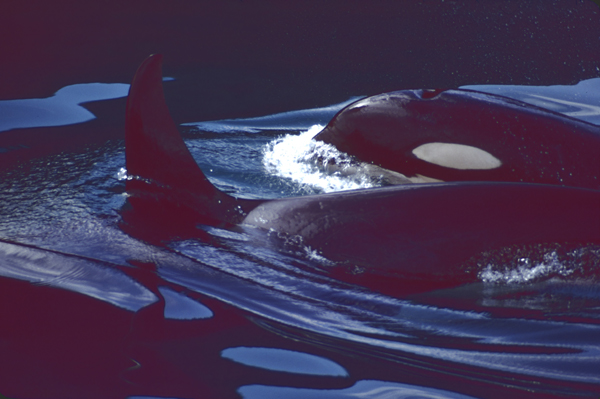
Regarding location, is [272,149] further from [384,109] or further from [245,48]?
[245,48]

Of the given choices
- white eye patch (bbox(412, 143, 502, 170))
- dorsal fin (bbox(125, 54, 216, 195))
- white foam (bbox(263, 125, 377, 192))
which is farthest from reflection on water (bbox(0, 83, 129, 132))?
white eye patch (bbox(412, 143, 502, 170))

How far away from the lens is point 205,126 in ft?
13.4

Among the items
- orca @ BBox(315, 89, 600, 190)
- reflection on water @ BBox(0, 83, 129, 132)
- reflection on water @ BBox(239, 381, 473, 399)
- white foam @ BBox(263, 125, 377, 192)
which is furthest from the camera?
reflection on water @ BBox(0, 83, 129, 132)

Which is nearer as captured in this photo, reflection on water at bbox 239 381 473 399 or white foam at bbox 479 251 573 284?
reflection on water at bbox 239 381 473 399

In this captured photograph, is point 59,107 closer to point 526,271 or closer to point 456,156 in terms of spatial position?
point 456,156

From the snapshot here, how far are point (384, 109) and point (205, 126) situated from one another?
150 cm

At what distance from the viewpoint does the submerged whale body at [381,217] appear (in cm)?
179

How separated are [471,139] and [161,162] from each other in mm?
1457

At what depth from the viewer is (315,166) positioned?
10.8ft

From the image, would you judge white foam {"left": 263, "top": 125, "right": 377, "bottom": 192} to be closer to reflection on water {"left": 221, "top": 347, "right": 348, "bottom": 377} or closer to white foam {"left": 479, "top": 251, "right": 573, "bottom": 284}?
white foam {"left": 479, "top": 251, "right": 573, "bottom": 284}

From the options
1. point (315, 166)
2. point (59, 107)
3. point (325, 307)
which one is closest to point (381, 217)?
point (325, 307)

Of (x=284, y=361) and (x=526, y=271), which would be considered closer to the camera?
(x=284, y=361)

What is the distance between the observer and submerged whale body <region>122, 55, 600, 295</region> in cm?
179

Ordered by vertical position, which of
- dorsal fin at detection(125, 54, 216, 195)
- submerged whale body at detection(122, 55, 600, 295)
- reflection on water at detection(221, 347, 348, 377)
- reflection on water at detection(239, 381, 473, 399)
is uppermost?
dorsal fin at detection(125, 54, 216, 195)
